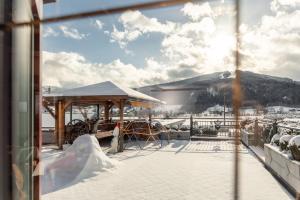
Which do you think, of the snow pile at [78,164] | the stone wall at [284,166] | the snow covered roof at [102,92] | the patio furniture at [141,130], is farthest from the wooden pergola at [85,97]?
the stone wall at [284,166]

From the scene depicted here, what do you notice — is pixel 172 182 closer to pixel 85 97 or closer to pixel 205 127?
pixel 85 97

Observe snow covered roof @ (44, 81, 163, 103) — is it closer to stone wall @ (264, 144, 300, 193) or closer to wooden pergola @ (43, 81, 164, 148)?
wooden pergola @ (43, 81, 164, 148)

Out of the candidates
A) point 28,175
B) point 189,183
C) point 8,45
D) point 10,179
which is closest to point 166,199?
point 189,183

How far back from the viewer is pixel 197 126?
12945mm

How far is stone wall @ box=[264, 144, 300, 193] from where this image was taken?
3.76 metres

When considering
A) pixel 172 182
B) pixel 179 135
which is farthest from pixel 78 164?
pixel 179 135

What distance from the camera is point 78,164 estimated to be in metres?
5.29

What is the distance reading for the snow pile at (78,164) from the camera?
15.7ft

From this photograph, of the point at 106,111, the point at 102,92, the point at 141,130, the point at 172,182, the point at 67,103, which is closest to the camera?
the point at 172,182

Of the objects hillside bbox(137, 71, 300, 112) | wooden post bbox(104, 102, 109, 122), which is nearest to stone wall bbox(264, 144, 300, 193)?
hillside bbox(137, 71, 300, 112)

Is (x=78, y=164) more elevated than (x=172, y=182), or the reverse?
(x=78, y=164)

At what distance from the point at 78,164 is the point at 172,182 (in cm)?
172

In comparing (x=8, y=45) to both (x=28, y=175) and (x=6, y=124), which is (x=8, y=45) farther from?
(x=28, y=175)

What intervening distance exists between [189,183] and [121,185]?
104cm
